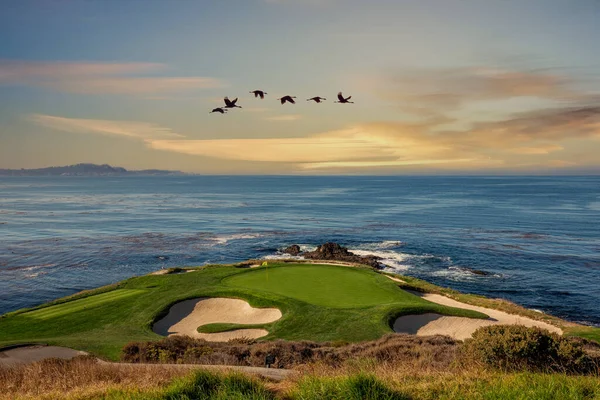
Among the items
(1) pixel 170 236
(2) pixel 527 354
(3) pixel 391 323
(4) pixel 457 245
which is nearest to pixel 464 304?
(3) pixel 391 323

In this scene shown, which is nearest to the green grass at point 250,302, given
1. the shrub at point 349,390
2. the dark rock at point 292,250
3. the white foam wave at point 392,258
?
the shrub at point 349,390

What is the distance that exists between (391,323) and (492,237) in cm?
4932

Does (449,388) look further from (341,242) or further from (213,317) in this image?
(341,242)

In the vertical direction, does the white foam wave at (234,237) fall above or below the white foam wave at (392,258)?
above

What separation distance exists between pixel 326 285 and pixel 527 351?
658 inches

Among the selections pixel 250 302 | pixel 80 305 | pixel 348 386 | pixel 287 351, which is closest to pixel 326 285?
pixel 250 302

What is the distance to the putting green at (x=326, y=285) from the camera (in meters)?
25.1

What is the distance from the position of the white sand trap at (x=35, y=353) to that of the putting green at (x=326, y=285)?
11.6 meters

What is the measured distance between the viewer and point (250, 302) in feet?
84.1

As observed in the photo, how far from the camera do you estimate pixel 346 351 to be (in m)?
16.8

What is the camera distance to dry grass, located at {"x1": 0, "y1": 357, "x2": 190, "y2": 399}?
856 centimetres

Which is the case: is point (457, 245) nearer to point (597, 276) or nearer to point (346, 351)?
point (597, 276)

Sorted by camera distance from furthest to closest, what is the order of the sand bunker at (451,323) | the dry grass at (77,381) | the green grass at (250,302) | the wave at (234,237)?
the wave at (234,237), the sand bunker at (451,323), the green grass at (250,302), the dry grass at (77,381)

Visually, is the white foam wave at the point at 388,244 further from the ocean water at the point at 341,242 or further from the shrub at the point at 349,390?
the shrub at the point at 349,390
